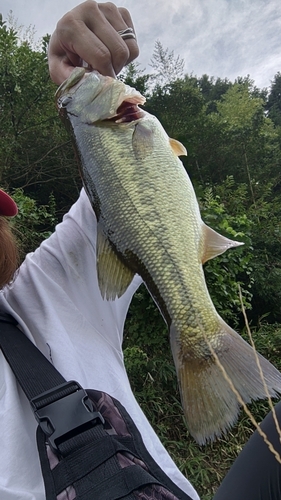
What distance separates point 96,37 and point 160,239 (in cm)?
57

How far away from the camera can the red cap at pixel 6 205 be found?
1267mm

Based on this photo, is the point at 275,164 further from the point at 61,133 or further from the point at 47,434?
the point at 47,434

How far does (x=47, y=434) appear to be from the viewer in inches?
34.9

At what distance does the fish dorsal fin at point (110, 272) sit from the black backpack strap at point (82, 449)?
0.79 feet

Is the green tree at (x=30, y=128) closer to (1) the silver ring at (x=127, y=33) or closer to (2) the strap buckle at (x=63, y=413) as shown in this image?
(1) the silver ring at (x=127, y=33)

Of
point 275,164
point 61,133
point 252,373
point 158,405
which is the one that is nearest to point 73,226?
point 252,373

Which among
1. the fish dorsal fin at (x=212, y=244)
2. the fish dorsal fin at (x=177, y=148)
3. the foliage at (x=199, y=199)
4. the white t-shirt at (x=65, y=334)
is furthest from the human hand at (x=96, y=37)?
the foliage at (x=199, y=199)

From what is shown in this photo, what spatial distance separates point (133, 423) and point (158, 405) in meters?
2.63

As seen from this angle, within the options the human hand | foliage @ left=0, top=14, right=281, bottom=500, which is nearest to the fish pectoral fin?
the human hand

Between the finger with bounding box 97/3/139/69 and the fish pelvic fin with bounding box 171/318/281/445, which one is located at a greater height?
the finger with bounding box 97/3/139/69

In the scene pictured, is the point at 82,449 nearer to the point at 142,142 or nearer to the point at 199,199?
the point at 142,142

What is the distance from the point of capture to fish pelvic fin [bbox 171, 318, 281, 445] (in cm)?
82

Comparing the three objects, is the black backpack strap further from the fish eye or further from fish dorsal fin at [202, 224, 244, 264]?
the fish eye

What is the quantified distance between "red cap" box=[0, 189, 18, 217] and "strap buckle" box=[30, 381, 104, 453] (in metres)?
0.61
